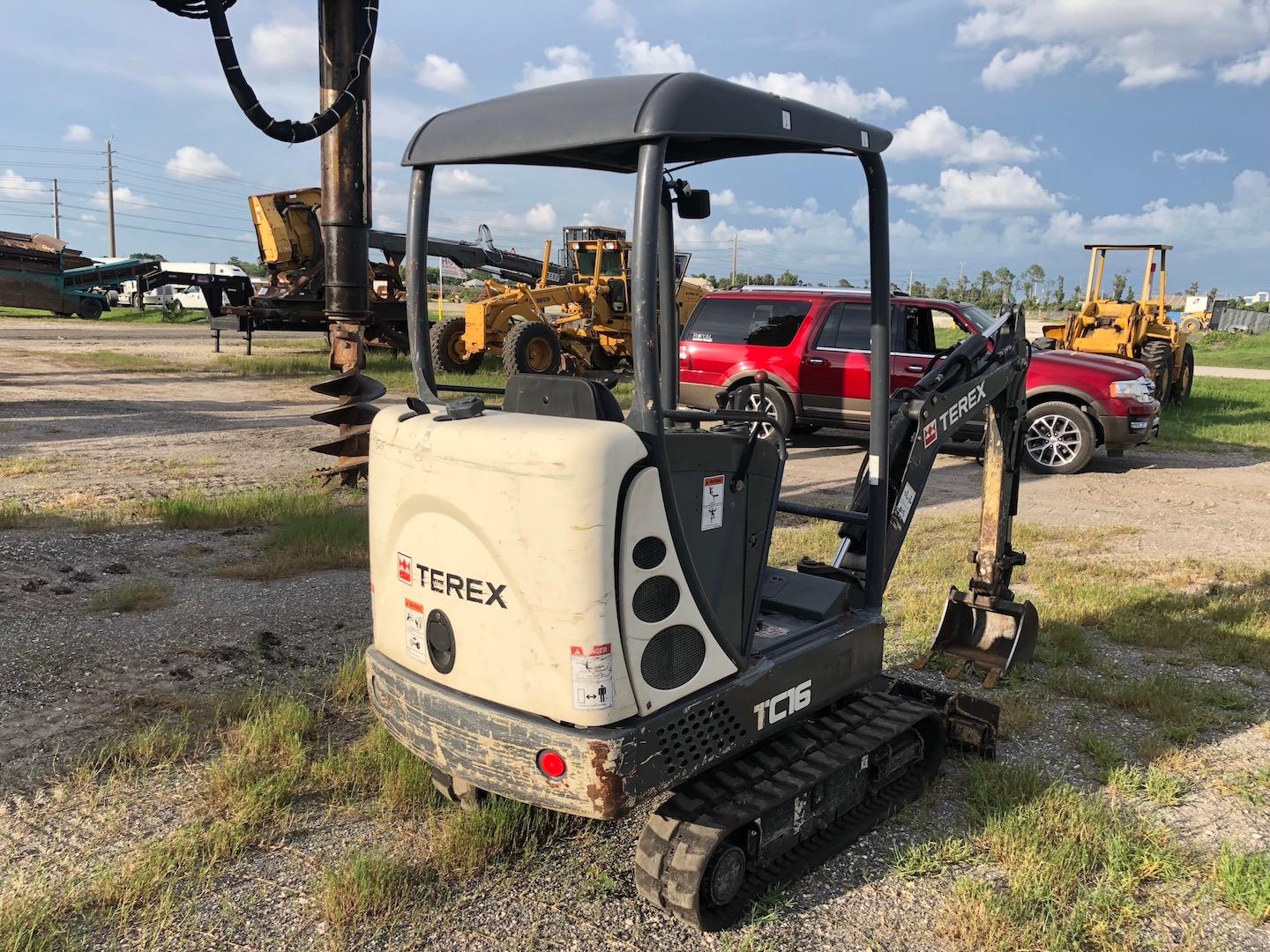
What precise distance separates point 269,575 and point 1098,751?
497 centimetres

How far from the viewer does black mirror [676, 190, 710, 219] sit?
384 cm

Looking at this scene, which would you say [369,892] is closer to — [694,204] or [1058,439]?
[694,204]

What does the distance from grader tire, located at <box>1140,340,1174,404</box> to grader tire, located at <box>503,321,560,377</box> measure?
31.3 ft

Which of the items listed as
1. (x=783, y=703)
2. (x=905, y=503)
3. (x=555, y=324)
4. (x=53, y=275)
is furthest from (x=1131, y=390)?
(x=53, y=275)

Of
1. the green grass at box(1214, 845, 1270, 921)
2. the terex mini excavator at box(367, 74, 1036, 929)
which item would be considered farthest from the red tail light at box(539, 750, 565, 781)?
the green grass at box(1214, 845, 1270, 921)

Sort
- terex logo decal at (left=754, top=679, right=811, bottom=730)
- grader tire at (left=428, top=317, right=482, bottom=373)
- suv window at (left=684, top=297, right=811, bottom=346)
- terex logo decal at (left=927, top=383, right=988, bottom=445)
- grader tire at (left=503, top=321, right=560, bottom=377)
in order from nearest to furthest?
terex logo decal at (left=754, top=679, right=811, bottom=730) < terex logo decal at (left=927, top=383, right=988, bottom=445) < suv window at (left=684, top=297, right=811, bottom=346) < grader tire at (left=503, top=321, right=560, bottom=377) < grader tire at (left=428, top=317, right=482, bottom=373)

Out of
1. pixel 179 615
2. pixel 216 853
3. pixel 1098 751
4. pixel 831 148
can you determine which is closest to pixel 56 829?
pixel 216 853

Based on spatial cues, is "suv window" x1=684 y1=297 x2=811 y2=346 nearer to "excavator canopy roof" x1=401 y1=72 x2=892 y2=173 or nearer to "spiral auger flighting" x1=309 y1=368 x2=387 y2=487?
"spiral auger flighting" x1=309 y1=368 x2=387 y2=487

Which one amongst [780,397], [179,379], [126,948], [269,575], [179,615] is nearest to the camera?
[126,948]

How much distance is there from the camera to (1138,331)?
15.6 metres

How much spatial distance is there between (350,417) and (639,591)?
6.42m

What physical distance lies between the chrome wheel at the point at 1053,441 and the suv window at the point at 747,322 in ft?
9.65

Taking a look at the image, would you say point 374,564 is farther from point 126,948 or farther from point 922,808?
point 922,808

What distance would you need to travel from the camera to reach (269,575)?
640cm
